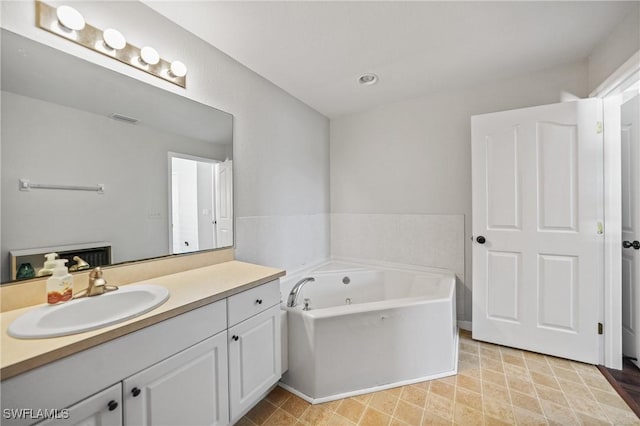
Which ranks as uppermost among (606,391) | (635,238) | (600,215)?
(600,215)

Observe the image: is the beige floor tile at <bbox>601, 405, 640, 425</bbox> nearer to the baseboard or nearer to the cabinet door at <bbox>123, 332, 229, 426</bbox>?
the baseboard

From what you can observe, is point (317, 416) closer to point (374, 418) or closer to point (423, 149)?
point (374, 418)

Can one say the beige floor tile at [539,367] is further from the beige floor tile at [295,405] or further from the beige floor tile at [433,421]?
the beige floor tile at [295,405]

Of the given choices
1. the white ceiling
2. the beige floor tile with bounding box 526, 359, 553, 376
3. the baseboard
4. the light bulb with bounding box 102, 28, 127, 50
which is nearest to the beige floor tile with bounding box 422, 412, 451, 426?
the beige floor tile with bounding box 526, 359, 553, 376

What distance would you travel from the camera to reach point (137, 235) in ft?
4.52

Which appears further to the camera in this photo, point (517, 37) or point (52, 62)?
point (517, 37)

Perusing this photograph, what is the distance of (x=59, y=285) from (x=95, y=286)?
4.3 inches

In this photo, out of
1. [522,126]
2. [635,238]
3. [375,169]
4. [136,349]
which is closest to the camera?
[136,349]

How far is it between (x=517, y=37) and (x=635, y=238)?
1.67 metres

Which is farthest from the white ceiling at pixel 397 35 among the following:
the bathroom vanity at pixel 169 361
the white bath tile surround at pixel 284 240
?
the bathroom vanity at pixel 169 361

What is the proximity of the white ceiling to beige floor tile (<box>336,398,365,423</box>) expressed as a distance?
7.74ft

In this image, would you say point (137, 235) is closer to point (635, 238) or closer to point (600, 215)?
point (600, 215)

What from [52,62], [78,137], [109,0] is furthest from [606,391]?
[109,0]

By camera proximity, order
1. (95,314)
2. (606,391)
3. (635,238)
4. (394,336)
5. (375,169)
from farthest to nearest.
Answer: (375,169)
(635,238)
(394,336)
(606,391)
(95,314)
